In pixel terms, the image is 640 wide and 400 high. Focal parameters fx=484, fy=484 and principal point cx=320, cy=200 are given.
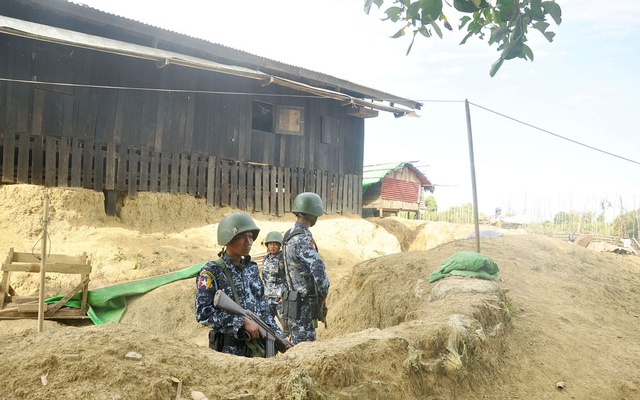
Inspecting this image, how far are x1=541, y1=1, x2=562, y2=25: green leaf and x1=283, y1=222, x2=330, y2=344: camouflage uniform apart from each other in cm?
284

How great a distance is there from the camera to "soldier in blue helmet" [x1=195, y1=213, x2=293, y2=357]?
127 inches

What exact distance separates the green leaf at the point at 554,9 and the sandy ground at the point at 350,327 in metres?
2.17

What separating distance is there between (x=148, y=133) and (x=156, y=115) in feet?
1.59

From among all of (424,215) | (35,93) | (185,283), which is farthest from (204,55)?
(424,215)

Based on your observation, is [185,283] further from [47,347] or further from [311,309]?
[47,347]

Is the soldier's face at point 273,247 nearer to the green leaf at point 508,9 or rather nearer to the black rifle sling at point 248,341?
the black rifle sling at point 248,341

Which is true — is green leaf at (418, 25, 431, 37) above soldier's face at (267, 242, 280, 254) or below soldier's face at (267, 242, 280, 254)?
above

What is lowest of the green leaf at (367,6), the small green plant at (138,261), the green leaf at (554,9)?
the small green plant at (138,261)

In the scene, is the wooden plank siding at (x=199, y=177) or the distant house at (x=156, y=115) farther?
the wooden plank siding at (x=199, y=177)

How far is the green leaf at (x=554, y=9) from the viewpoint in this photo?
8.67 ft

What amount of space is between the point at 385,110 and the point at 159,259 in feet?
29.4

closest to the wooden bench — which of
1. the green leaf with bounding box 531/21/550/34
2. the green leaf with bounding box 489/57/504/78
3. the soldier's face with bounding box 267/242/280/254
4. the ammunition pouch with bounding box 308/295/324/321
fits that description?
the soldier's face with bounding box 267/242/280/254

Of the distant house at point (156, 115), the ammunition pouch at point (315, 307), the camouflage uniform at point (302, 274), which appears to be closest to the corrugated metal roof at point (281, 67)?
the distant house at point (156, 115)

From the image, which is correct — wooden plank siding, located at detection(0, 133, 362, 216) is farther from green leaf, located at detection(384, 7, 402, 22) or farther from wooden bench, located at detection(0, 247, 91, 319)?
green leaf, located at detection(384, 7, 402, 22)
